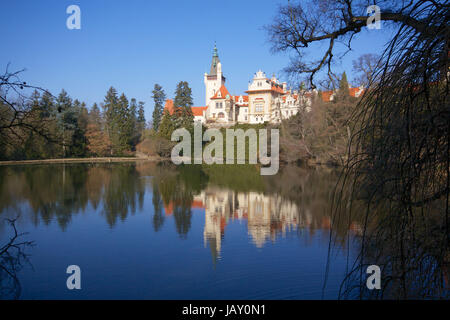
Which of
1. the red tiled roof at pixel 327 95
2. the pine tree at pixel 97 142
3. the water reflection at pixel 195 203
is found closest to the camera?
the red tiled roof at pixel 327 95

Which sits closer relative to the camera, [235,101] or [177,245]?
[177,245]

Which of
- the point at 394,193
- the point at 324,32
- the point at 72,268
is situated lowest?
the point at 72,268

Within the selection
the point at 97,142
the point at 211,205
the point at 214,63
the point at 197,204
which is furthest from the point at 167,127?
the point at 211,205

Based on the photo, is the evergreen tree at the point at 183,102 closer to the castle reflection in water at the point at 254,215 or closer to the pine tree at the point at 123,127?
the pine tree at the point at 123,127

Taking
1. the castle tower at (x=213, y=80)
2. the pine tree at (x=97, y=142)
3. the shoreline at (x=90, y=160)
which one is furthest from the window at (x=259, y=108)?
the pine tree at (x=97, y=142)

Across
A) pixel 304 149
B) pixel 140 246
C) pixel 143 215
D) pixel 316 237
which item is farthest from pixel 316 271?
pixel 304 149

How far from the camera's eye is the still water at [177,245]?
16.1 ft

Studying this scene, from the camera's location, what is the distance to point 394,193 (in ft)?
7.40

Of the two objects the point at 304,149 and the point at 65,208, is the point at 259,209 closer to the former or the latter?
the point at 65,208

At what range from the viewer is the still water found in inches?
193

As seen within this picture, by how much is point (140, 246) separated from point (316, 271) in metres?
3.31

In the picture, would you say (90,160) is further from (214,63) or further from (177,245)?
(177,245)

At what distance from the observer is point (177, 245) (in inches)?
277
